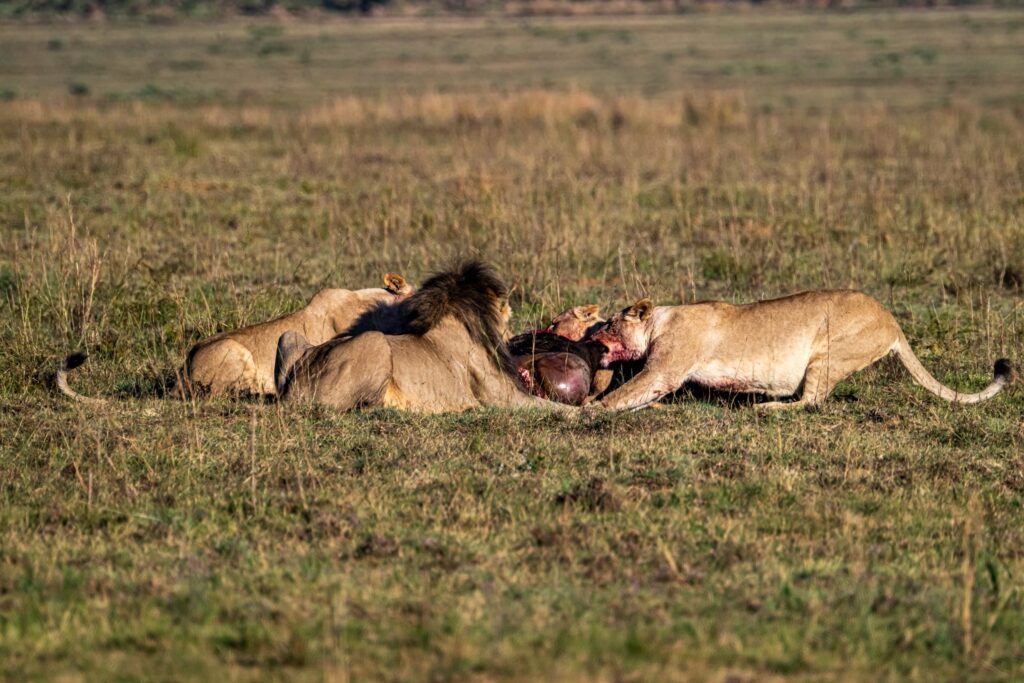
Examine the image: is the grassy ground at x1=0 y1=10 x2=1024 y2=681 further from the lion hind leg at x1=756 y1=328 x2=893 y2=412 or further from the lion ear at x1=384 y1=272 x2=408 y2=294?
the lion ear at x1=384 y1=272 x2=408 y2=294

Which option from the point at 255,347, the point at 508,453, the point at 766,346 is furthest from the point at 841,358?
the point at 255,347

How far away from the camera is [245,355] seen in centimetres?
815

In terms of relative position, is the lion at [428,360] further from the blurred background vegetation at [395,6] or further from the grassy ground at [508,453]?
the blurred background vegetation at [395,6]

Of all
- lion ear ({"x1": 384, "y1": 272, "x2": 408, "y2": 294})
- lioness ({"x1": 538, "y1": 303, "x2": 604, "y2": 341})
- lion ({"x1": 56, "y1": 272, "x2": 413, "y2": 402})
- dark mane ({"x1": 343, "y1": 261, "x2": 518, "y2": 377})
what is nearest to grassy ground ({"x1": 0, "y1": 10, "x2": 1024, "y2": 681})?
lion ({"x1": 56, "y1": 272, "x2": 413, "y2": 402})

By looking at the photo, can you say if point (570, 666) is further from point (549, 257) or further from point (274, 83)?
point (274, 83)

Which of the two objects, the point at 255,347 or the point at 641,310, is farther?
the point at 641,310

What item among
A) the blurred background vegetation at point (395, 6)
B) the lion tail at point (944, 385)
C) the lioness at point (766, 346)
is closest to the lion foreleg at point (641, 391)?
the lioness at point (766, 346)

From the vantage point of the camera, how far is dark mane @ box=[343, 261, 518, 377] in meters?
7.88

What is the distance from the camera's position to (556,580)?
206 inches

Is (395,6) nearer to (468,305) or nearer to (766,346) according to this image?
(766,346)

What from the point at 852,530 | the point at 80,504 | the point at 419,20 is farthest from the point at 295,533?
the point at 419,20

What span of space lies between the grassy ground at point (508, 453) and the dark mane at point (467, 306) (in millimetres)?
617

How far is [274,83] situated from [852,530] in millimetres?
38423

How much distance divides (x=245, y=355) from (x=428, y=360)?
1.21m
